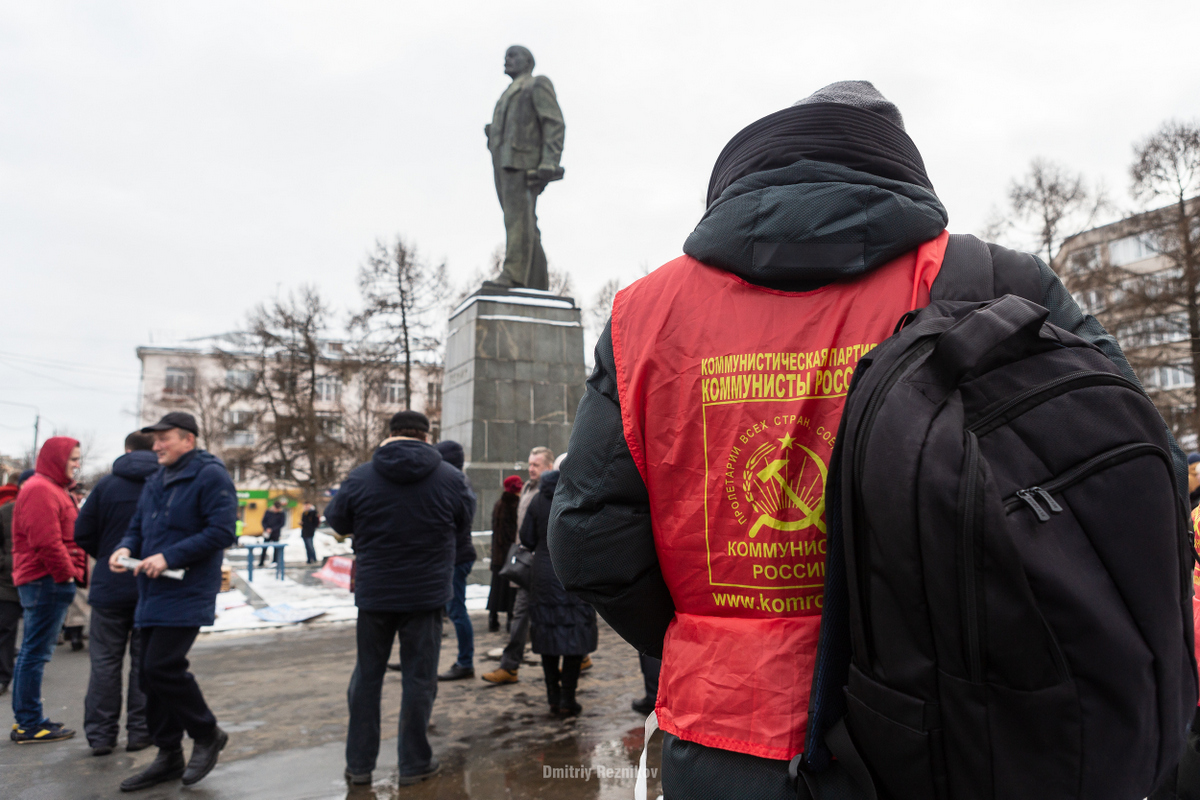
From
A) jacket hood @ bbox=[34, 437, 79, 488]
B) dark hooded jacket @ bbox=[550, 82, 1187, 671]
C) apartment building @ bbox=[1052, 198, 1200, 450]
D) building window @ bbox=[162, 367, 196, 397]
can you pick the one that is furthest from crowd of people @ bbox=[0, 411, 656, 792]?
building window @ bbox=[162, 367, 196, 397]

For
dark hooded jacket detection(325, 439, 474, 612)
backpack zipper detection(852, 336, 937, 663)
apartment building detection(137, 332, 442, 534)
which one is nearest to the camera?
backpack zipper detection(852, 336, 937, 663)

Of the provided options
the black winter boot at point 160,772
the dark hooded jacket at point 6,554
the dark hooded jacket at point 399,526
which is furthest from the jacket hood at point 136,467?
the black winter boot at point 160,772

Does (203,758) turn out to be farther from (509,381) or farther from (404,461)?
(509,381)

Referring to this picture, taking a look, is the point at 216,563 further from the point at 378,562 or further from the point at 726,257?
the point at 726,257

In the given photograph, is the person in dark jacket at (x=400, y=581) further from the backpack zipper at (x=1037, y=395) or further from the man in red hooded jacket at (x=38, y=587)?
the backpack zipper at (x=1037, y=395)

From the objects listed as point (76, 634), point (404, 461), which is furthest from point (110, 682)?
point (76, 634)

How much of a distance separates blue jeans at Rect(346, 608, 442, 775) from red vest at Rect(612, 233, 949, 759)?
3.16 meters

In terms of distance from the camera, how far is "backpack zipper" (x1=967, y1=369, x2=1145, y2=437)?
3.51 feet

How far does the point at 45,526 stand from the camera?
5340 mm

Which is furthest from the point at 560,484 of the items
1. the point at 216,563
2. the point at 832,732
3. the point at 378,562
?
the point at 216,563

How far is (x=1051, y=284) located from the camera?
1387mm

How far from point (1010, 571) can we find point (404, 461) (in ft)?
12.8

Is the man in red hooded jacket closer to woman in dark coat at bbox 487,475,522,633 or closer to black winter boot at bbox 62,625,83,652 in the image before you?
woman in dark coat at bbox 487,475,522,633

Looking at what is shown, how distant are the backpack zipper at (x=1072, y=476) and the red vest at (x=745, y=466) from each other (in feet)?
→ 1.33
